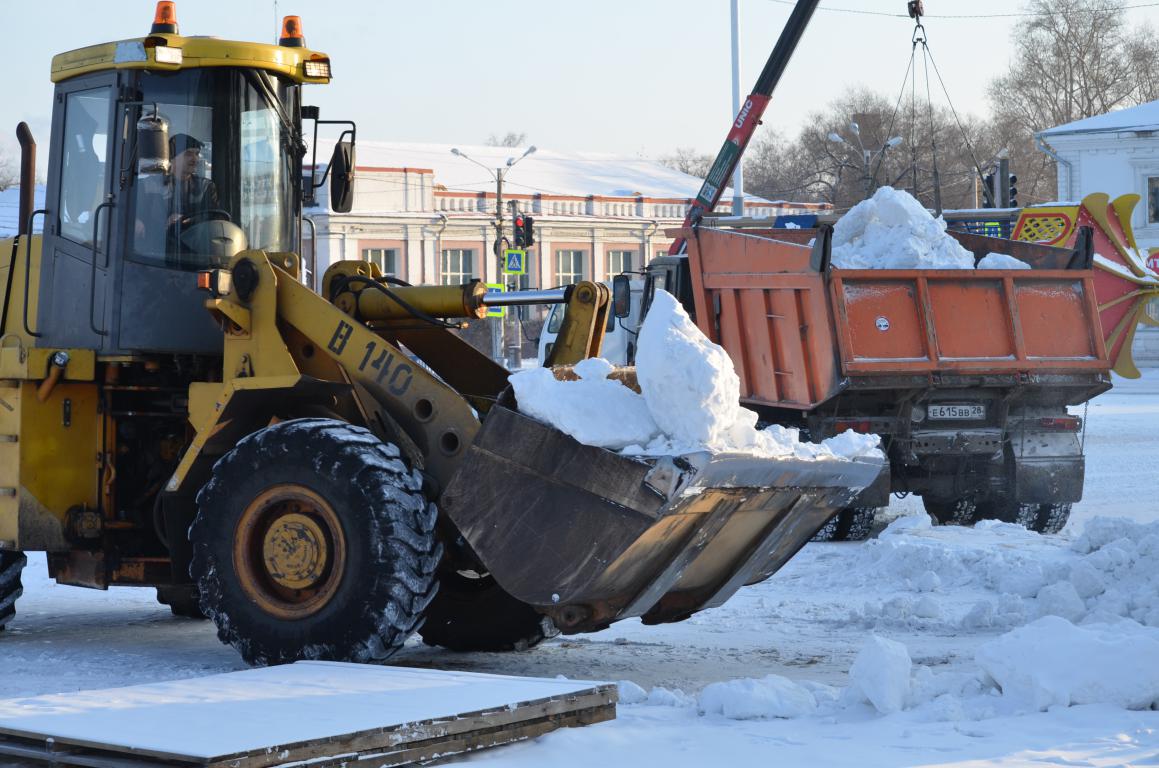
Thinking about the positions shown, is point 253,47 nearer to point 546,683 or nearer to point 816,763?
point 546,683

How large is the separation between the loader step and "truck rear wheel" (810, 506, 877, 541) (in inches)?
236

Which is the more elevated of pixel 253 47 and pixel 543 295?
pixel 253 47

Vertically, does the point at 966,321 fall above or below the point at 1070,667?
above

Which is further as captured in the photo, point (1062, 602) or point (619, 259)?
point (619, 259)

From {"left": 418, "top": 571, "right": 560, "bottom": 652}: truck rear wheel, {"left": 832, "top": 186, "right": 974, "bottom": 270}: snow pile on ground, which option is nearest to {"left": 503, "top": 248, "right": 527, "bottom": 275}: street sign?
{"left": 832, "top": 186, "right": 974, "bottom": 270}: snow pile on ground

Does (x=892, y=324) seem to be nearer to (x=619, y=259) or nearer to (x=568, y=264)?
(x=568, y=264)

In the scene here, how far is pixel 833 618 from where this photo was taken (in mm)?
8609

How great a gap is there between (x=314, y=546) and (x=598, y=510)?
1.32 m

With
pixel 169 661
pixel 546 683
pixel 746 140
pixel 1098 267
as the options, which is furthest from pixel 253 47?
pixel 746 140

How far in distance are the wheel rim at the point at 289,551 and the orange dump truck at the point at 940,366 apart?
5.55 metres

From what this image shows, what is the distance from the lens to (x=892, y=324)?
460 inches

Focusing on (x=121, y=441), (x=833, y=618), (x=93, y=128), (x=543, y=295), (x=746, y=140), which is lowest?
(x=833, y=618)

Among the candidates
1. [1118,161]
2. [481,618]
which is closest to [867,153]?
[1118,161]

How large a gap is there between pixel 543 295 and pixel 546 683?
3527 millimetres
